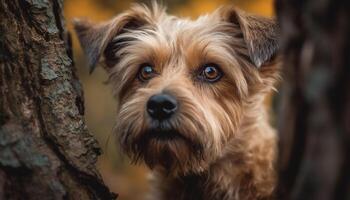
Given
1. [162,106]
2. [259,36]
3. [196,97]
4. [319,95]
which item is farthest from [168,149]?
[319,95]

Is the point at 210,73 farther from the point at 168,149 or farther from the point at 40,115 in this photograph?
the point at 40,115

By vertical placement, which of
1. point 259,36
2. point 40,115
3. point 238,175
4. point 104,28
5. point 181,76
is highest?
point 259,36

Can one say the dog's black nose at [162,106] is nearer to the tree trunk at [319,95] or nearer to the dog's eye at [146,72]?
the dog's eye at [146,72]

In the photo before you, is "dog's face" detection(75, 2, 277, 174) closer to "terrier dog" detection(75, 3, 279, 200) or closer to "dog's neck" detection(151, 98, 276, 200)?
"terrier dog" detection(75, 3, 279, 200)

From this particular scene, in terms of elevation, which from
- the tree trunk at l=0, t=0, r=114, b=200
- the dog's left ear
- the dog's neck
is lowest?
the dog's neck

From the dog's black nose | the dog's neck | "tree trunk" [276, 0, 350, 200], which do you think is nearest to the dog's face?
the dog's black nose

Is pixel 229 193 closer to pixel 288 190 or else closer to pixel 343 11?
pixel 288 190

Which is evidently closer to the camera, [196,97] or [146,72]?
[196,97]

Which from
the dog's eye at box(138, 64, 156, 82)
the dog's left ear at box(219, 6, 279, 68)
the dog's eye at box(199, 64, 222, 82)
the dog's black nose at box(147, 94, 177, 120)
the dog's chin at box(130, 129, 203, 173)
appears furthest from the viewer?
the dog's eye at box(138, 64, 156, 82)
